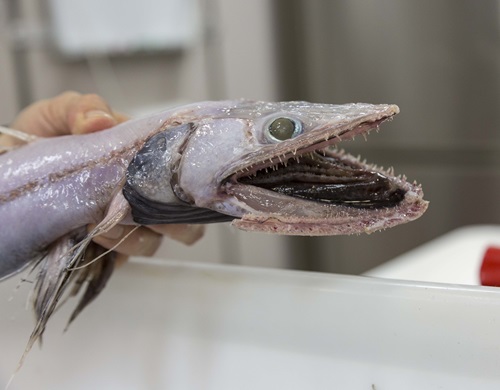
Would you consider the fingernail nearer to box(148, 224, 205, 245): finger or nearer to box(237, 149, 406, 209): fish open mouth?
box(148, 224, 205, 245): finger

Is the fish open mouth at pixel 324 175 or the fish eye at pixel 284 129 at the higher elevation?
the fish eye at pixel 284 129

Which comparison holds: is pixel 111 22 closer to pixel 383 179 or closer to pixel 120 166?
pixel 120 166

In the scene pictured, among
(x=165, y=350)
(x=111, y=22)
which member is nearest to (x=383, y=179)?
(x=165, y=350)

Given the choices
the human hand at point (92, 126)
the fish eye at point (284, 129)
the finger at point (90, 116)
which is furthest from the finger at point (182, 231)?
the fish eye at point (284, 129)

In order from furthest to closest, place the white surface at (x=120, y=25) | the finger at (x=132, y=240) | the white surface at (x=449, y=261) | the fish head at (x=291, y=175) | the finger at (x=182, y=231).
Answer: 1. the white surface at (x=120, y=25)
2. the white surface at (x=449, y=261)
3. the finger at (x=182, y=231)
4. the finger at (x=132, y=240)
5. the fish head at (x=291, y=175)

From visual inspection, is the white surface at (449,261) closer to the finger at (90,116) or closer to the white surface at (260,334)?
the white surface at (260,334)

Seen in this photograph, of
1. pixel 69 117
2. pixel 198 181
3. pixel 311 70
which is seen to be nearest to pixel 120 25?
pixel 311 70
